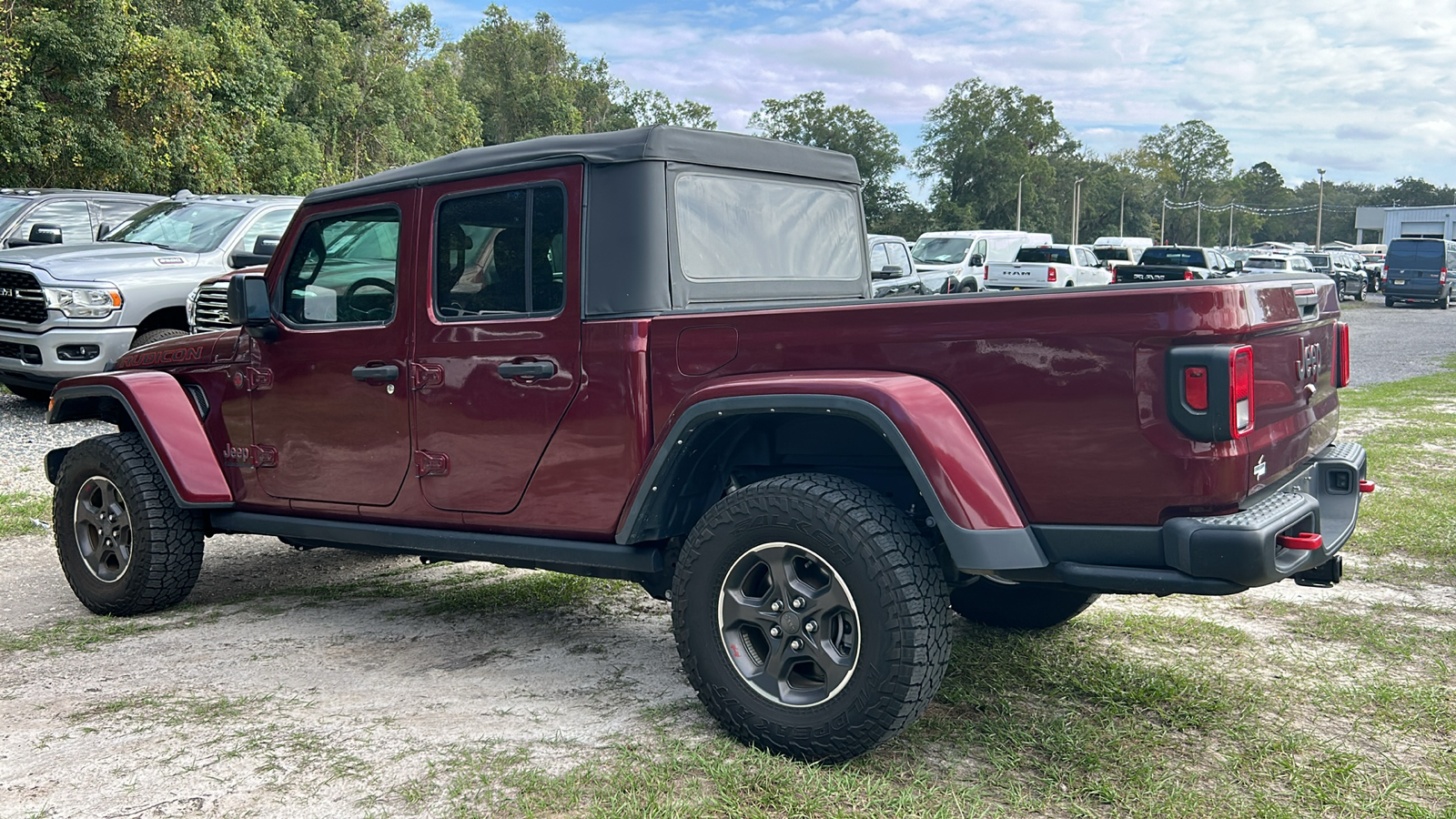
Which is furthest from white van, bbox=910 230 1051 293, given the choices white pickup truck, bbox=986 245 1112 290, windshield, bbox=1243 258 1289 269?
windshield, bbox=1243 258 1289 269

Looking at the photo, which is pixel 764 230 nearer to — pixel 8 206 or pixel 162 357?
pixel 162 357

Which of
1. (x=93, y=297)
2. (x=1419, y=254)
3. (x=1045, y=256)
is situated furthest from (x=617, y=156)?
(x=1419, y=254)

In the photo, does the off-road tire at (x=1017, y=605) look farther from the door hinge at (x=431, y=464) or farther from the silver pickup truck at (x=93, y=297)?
the silver pickup truck at (x=93, y=297)

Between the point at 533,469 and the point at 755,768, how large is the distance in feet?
4.28

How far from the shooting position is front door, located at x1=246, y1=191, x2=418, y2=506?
4453 mm

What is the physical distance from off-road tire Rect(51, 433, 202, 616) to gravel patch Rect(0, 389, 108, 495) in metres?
2.85

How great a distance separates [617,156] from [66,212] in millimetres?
11837

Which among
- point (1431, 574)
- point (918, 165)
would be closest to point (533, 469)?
point (1431, 574)

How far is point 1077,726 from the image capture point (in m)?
3.75

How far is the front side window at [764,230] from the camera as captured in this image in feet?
13.5

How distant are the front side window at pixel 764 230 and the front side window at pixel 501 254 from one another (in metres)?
0.44

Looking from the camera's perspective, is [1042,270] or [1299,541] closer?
[1299,541]

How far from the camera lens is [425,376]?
4320 millimetres

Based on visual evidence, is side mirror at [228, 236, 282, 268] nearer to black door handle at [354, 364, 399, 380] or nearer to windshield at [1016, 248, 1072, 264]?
black door handle at [354, 364, 399, 380]
